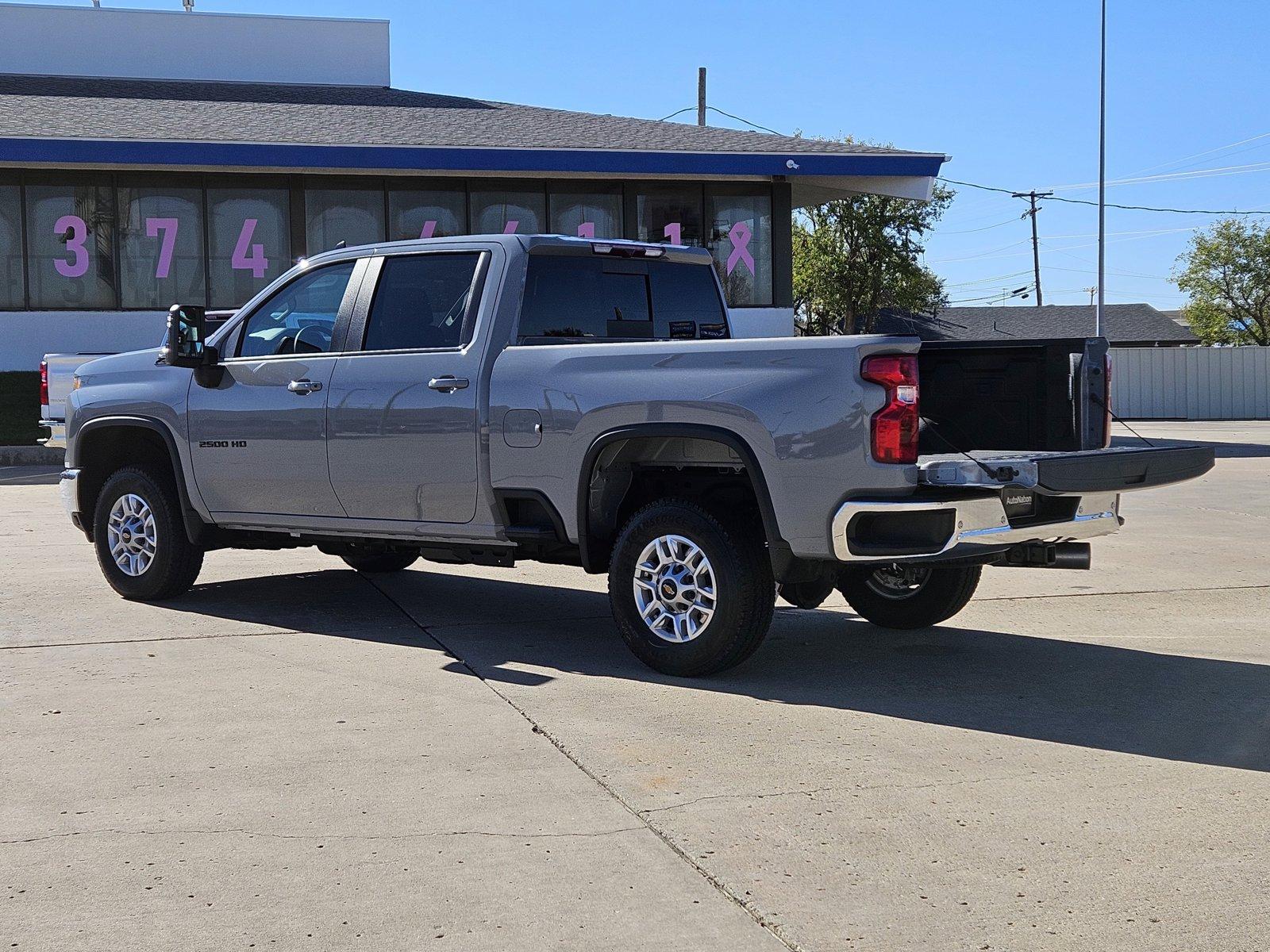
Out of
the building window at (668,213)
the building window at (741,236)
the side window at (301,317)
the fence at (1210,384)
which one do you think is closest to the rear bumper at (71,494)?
the side window at (301,317)

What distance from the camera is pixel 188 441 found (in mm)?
8508

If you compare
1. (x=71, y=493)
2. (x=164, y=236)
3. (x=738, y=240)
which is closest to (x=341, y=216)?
(x=164, y=236)

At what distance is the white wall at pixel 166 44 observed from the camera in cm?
3288

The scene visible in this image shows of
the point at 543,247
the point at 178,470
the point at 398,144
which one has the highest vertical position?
the point at 398,144

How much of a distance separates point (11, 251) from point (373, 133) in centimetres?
715

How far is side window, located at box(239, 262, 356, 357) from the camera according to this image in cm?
806

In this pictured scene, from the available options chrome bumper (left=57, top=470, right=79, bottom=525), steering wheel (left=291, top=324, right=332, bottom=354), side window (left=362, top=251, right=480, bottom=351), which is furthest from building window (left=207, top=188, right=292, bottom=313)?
side window (left=362, top=251, right=480, bottom=351)

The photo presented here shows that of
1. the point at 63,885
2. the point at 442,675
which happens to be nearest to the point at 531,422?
the point at 442,675

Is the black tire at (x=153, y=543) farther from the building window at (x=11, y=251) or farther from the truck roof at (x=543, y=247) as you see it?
the building window at (x=11, y=251)

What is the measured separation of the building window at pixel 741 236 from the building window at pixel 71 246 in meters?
11.7

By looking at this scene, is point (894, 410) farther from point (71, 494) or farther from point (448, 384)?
point (71, 494)

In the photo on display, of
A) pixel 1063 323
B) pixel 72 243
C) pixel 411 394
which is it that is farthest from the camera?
pixel 1063 323

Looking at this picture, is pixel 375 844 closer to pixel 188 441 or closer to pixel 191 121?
pixel 188 441

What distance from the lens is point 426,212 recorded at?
28438mm
